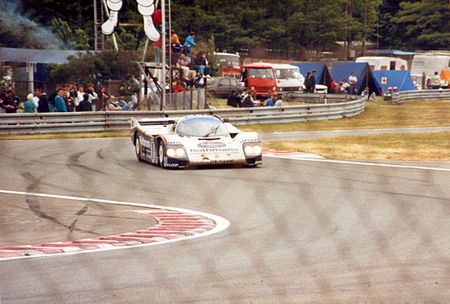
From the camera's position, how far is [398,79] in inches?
1710

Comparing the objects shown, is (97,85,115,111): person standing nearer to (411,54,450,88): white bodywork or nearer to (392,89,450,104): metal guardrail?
(392,89,450,104): metal guardrail

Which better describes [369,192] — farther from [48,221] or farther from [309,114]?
[309,114]

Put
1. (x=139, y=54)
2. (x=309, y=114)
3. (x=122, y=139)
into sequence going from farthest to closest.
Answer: (x=139, y=54) < (x=309, y=114) < (x=122, y=139)

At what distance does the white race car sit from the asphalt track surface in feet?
0.82

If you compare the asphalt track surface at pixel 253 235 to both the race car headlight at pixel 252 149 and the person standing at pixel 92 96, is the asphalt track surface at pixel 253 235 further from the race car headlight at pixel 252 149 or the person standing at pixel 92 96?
the person standing at pixel 92 96

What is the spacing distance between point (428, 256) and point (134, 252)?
254 centimetres

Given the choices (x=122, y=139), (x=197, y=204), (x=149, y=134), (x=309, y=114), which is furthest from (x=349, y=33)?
(x=197, y=204)

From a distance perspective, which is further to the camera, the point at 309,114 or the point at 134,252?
the point at 309,114

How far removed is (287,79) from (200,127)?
25.5 metres

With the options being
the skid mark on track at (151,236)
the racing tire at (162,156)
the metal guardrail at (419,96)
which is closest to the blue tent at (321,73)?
the metal guardrail at (419,96)

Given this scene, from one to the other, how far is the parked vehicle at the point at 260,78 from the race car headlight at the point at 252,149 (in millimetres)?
23947

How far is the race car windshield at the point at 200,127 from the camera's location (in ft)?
52.4

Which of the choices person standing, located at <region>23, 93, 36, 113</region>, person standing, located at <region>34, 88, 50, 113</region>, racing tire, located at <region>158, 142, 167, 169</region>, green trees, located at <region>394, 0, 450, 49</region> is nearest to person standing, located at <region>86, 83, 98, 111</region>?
person standing, located at <region>34, 88, 50, 113</region>

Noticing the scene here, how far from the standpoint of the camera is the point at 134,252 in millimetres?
8094
